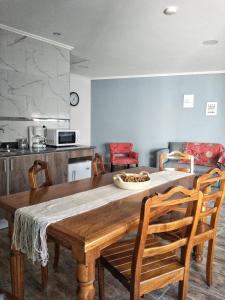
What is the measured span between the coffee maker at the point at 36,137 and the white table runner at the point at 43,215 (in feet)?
6.42

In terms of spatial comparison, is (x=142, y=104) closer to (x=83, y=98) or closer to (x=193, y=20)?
(x=83, y=98)

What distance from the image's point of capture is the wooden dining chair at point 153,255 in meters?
1.19

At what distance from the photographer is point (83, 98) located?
647 centimetres

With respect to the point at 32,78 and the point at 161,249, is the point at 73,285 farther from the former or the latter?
the point at 32,78

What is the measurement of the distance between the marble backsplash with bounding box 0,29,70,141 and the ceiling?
25cm

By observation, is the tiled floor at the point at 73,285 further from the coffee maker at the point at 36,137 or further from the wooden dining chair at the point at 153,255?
the coffee maker at the point at 36,137

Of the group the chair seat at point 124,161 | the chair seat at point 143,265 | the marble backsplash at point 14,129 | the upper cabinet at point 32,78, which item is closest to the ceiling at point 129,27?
the upper cabinet at point 32,78

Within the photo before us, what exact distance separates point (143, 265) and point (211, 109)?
474 centimetres

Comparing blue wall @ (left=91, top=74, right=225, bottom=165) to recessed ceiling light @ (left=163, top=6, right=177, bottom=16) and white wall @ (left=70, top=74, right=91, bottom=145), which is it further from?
recessed ceiling light @ (left=163, top=6, right=177, bottom=16)

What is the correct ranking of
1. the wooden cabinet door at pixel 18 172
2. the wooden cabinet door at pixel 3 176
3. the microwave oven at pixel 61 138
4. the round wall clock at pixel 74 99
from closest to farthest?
the wooden cabinet door at pixel 3 176 → the wooden cabinet door at pixel 18 172 → the microwave oven at pixel 61 138 → the round wall clock at pixel 74 99

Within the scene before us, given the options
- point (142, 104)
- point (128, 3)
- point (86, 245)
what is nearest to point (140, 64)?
point (142, 104)

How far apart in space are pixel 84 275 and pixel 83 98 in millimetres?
5704

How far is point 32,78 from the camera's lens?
11.5 ft

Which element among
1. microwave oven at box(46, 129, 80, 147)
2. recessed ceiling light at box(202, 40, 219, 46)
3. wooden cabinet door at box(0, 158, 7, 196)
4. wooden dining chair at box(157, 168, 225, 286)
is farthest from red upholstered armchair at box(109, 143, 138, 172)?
wooden dining chair at box(157, 168, 225, 286)
